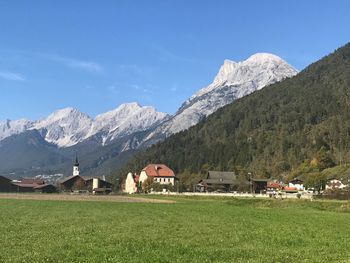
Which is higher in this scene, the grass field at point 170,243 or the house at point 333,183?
the house at point 333,183

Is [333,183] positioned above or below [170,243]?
above

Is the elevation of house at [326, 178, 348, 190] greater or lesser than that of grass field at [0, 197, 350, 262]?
greater

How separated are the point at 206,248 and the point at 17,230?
15630 mm

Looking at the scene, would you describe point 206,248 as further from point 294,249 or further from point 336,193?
point 336,193

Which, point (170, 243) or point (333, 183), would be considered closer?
point (170, 243)

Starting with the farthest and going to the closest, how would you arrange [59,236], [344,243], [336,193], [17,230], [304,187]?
[304,187], [336,193], [17,230], [59,236], [344,243]

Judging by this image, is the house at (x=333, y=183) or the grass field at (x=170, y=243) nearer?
the grass field at (x=170, y=243)

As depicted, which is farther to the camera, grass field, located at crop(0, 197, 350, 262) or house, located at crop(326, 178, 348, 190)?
house, located at crop(326, 178, 348, 190)

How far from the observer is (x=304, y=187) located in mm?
191625

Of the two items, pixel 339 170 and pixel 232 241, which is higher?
pixel 339 170

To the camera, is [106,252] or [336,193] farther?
[336,193]

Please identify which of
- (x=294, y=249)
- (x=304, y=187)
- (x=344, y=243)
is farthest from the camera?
(x=304, y=187)

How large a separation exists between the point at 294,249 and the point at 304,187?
171 m

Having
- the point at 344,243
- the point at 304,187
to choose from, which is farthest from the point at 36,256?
the point at 304,187
